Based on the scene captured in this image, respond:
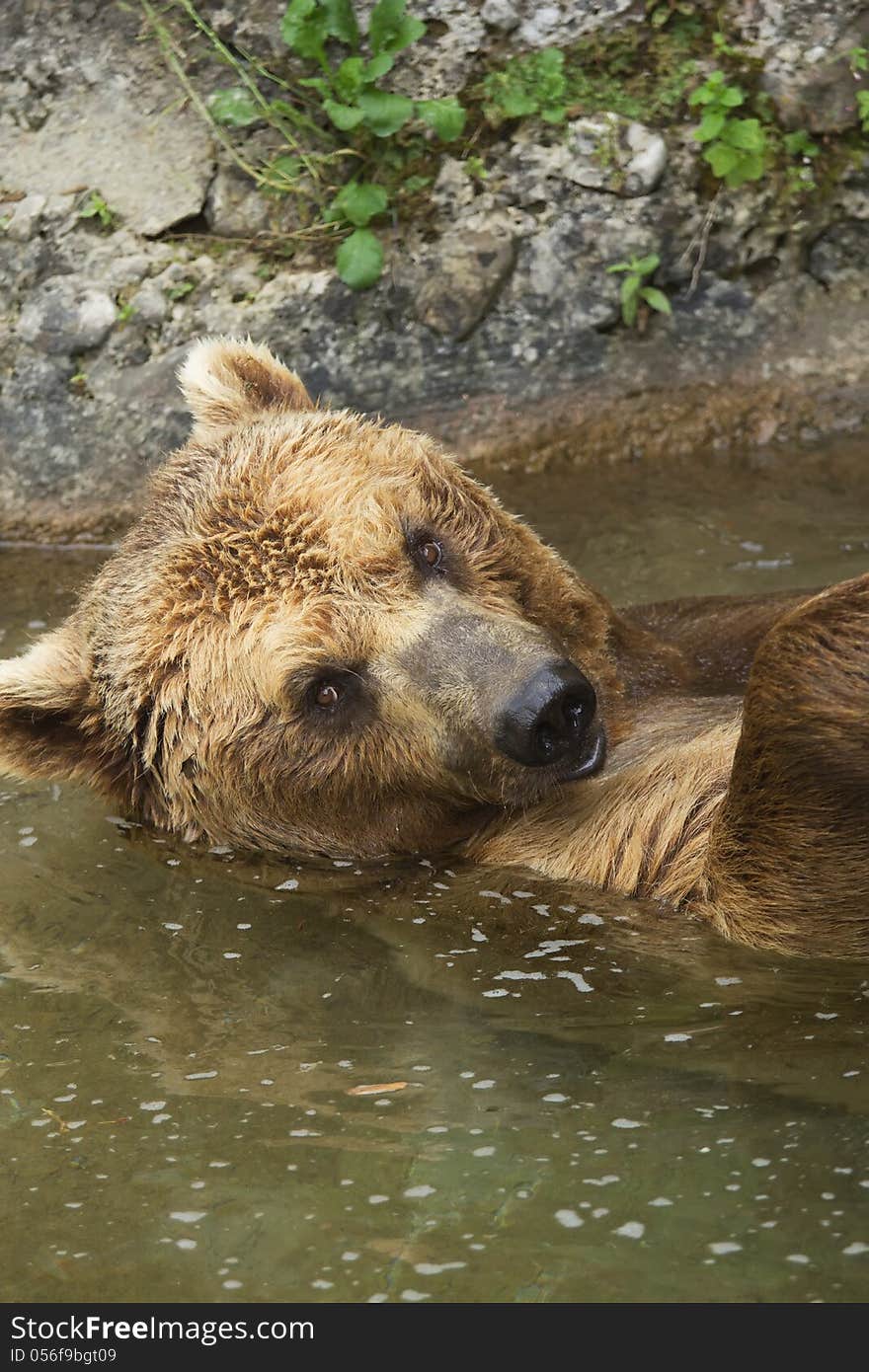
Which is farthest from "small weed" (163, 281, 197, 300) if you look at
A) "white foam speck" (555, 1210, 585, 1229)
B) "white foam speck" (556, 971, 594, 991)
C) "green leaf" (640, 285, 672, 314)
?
"white foam speck" (555, 1210, 585, 1229)

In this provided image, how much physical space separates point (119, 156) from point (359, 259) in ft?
4.49

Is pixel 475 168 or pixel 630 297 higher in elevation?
pixel 475 168

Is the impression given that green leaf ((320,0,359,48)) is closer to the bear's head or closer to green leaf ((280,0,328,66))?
green leaf ((280,0,328,66))

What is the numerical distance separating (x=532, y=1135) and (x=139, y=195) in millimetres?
5792

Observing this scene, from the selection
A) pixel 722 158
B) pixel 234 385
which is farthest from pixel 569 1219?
pixel 722 158

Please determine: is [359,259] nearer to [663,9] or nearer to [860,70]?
[663,9]

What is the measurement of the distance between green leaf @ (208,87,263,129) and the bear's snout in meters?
4.48

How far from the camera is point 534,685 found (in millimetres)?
4281

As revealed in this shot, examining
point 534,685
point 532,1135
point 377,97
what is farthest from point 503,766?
point 377,97

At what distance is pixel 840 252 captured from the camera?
802 centimetres

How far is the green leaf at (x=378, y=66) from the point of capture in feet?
24.6

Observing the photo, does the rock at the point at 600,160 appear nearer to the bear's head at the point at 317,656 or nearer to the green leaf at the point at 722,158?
the green leaf at the point at 722,158

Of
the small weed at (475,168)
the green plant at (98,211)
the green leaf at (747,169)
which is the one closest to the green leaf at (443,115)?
the small weed at (475,168)

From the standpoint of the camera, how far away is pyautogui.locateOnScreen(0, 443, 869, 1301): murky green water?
3197 millimetres
